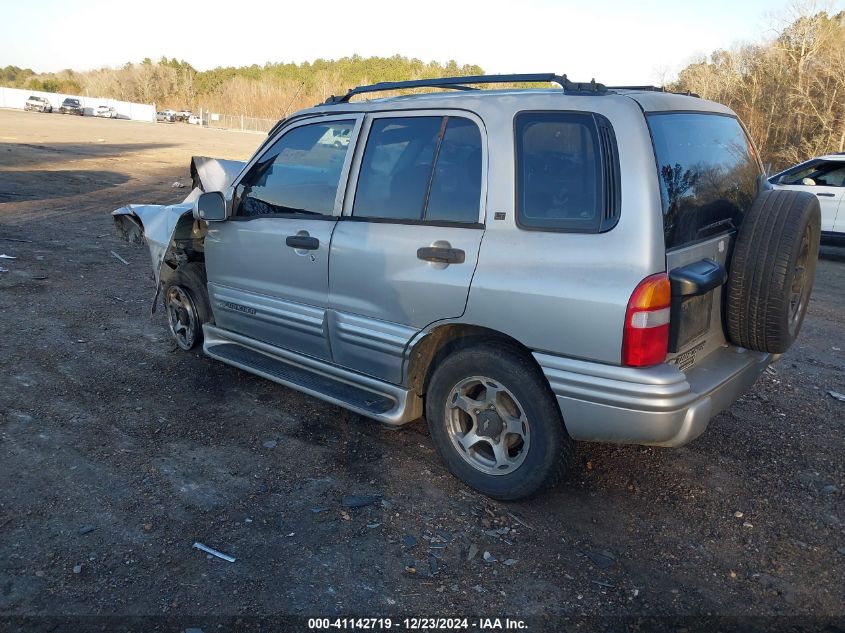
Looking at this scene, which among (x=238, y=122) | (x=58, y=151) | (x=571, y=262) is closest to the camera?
(x=571, y=262)

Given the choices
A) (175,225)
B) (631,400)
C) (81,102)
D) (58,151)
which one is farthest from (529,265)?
(81,102)

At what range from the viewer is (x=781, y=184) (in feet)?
37.7

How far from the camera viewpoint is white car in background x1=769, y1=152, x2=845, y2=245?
11.0 metres

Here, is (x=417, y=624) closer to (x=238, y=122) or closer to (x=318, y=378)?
(x=318, y=378)

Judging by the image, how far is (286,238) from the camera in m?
4.18

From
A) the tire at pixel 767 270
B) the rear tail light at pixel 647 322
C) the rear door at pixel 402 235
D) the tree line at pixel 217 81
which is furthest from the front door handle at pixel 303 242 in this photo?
the tree line at pixel 217 81

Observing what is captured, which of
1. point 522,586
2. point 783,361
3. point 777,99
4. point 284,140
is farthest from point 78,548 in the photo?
point 777,99

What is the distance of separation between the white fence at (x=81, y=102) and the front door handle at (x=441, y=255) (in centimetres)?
7953

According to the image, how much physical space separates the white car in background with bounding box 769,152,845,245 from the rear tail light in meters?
9.84

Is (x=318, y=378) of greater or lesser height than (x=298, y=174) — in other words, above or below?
below

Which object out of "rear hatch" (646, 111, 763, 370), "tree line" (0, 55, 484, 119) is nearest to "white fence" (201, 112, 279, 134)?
"tree line" (0, 55, 484, 119)

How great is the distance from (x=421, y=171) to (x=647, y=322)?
150 cm

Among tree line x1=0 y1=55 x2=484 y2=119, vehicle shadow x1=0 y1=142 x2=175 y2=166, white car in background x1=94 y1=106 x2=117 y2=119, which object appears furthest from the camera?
tree line x1=0 y1=55 x2=484 y2=119

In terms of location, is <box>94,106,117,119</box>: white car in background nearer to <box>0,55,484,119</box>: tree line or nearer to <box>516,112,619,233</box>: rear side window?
<box>0,55,484,119</box>: tree line
